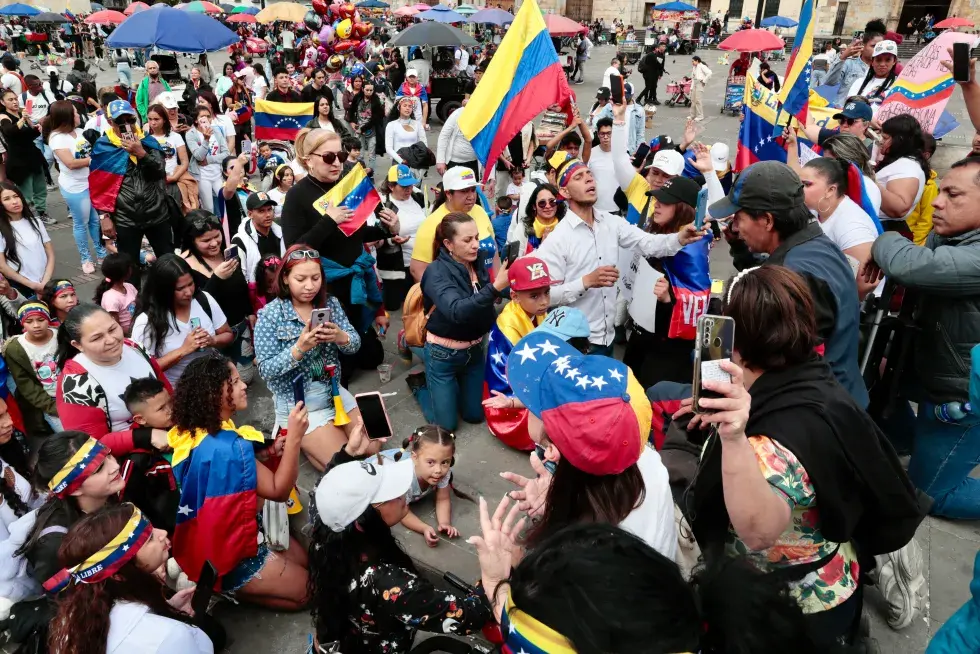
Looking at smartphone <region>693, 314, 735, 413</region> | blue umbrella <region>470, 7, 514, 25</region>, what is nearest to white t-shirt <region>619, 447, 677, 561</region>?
smartphone <region>693, 314, 735, 413</region>

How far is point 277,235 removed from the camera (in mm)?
5758

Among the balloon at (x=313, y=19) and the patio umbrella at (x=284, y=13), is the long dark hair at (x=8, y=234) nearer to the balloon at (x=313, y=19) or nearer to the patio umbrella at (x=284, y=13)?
the patio umbrella at (x=284, y=13)

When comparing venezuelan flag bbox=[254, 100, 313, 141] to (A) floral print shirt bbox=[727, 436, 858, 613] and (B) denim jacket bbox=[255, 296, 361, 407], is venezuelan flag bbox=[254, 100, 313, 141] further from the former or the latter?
(A) floral print shirt bbox=[727, 436, 858, 613]

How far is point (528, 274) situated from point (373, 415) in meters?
1.58

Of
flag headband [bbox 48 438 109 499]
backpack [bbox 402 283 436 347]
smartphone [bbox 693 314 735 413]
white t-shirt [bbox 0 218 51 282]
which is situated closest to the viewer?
smartphone [bbox 693 314 735 413]

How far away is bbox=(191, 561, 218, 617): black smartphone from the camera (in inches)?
116

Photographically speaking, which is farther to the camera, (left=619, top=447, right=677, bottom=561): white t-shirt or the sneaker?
the sneaker

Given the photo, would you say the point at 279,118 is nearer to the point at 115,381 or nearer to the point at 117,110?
the point at 117,110

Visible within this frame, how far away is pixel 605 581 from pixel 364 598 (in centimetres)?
139

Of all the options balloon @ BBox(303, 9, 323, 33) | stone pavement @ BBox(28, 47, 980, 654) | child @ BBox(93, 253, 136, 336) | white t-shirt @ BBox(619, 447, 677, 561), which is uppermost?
balloon @ BBox(303, 9, 323, 33)

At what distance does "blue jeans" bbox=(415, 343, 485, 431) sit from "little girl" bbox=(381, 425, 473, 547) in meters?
0.96

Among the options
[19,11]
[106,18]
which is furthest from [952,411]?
[19,11]

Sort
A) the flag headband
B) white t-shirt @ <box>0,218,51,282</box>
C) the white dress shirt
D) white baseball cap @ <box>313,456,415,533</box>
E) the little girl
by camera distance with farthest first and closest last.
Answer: white t-shirt @ <box>0,218,51,282</box> → the white dress shirt → the little girl → the flag headband → white baseball cap @ <box>313,456,415,533</box>

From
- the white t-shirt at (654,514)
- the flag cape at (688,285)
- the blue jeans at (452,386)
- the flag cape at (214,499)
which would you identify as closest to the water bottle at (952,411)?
the flag cape at (688,285)
